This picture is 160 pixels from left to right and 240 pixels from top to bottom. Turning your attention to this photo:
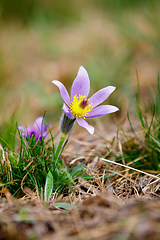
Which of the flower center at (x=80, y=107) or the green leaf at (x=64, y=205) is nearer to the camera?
the green leaf at (x=64, y=205)

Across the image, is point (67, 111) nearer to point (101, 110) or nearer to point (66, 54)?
point (101, 110)

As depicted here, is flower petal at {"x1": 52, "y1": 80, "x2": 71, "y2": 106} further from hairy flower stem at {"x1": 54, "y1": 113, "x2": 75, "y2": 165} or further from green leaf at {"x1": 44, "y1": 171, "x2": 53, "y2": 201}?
green leaf at {"x1": 44, "y1": 171, "x2": 53, "y2": 201}

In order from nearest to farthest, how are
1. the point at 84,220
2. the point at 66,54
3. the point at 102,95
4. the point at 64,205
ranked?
the point at 84,220
the point at 64,205
the point at 102,95
the point at 66,54

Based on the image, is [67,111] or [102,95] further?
[102,95]

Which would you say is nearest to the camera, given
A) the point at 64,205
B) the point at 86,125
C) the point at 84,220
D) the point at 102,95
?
the point at 84,220

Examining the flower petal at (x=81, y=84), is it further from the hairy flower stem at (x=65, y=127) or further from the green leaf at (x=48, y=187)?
the green leaf at (x=48, y=187)

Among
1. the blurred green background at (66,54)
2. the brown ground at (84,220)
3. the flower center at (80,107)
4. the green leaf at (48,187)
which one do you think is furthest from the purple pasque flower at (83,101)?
the blurred green background at (66,54)

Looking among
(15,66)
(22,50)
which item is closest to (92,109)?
(15,66)

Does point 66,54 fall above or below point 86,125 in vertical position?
above

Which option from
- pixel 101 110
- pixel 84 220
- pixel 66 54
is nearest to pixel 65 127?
pixel 101 110
